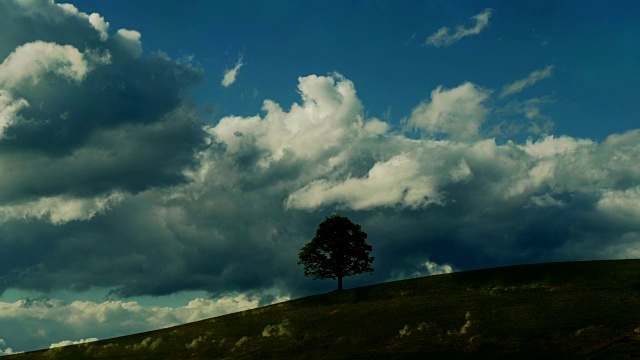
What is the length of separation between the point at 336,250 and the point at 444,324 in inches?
1800

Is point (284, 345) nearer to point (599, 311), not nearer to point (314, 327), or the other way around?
point (314, 327)

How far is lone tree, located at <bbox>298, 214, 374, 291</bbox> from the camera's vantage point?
9075cm

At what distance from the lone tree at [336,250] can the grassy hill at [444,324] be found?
925 centimetres

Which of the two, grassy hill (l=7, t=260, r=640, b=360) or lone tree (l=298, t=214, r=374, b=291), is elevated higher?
lone tree (l=298, t=214, r=374, b=291)

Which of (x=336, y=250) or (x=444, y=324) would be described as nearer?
(x=444, y=324)

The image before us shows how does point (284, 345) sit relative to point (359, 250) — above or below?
below

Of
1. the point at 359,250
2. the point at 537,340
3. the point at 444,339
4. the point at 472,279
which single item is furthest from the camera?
the point at 359,250

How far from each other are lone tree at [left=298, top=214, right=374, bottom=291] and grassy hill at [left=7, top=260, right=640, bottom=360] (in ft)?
30.4

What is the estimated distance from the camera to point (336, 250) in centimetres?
9075

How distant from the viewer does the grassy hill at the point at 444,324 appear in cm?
3531

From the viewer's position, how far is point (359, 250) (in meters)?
91.4

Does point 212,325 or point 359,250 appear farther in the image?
point 359,250

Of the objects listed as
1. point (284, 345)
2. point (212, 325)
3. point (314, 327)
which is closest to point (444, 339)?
point (284, 345)

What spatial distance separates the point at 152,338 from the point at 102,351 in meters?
5.12
